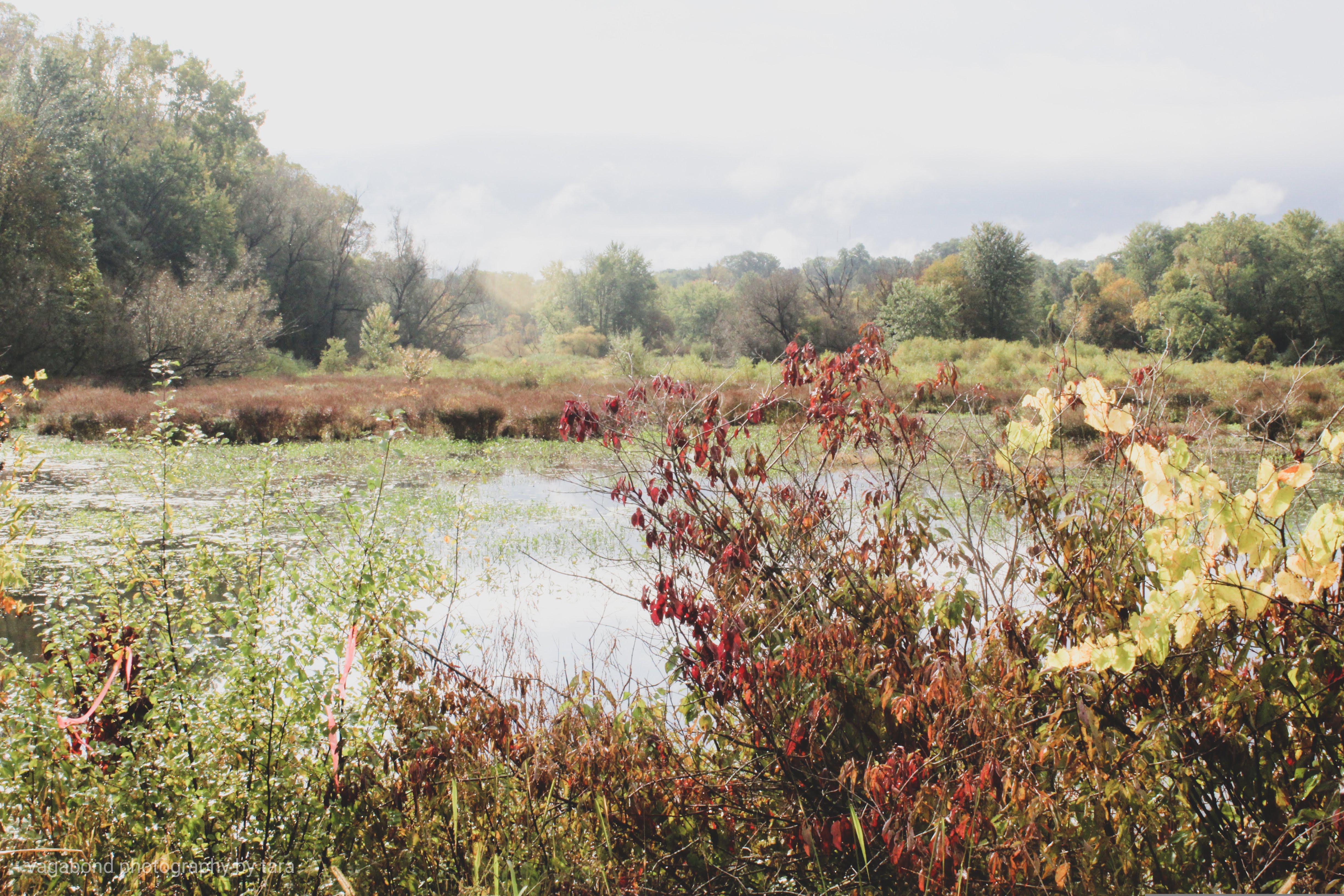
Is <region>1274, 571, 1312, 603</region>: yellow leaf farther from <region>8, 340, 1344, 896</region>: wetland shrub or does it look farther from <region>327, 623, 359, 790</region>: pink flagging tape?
<region>327, 623, 359, 790</region>: pink flagging tape

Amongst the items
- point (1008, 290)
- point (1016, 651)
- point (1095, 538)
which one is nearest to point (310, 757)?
point (1016, 651)

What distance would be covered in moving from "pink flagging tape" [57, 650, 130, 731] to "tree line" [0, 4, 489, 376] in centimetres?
1571

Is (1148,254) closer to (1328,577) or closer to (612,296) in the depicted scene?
(612,296)

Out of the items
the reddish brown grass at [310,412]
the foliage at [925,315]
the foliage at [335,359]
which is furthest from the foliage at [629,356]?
the foliage at [925,315]

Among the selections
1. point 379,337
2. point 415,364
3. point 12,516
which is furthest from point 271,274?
point 12,516

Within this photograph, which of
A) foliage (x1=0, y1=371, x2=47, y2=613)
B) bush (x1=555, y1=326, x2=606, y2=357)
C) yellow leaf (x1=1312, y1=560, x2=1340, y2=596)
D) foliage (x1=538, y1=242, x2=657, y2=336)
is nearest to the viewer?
yellow leaf (x1=1312, y1=560, x2=1340, y2=596)

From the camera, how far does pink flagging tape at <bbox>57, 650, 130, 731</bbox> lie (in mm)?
2051

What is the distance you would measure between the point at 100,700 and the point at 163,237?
37798 mm

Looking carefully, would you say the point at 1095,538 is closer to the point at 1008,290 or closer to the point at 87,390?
the point at 87,390

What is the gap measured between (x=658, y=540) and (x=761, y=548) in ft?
3.21

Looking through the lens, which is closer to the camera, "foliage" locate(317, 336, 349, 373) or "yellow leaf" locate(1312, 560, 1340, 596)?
"yellow leaf" locate(1312, 560, 1340, 596)

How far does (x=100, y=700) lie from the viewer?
1.95 meters

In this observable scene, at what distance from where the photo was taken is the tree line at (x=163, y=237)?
23469 millimetres

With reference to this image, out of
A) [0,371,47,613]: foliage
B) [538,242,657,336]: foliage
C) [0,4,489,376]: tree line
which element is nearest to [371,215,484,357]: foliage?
[0,4,489,376]: tree line
